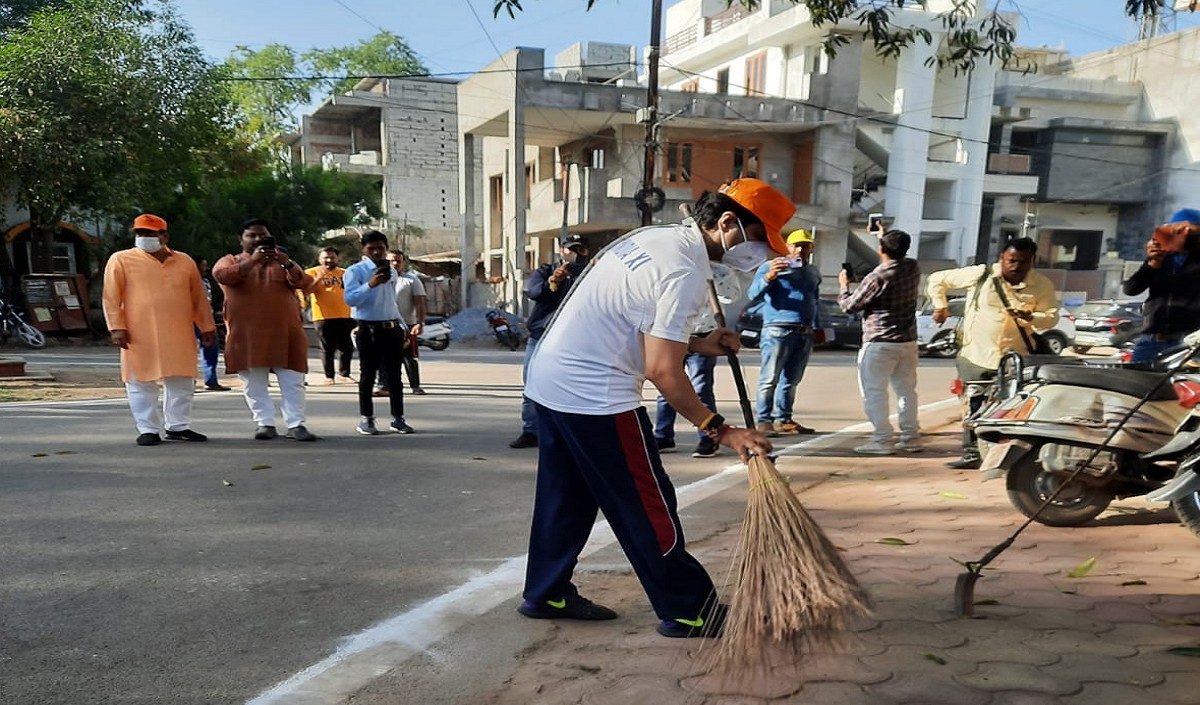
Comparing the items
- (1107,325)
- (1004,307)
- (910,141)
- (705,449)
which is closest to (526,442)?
(705,449)

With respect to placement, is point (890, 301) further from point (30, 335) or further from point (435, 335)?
point (30, 335)

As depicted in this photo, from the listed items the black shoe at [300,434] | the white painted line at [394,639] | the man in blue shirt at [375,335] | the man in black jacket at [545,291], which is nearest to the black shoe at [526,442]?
the man in black jacket at [545,291]

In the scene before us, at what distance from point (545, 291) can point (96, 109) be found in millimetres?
12862

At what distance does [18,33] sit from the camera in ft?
48.4

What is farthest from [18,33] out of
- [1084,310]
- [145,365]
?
[1084,310]

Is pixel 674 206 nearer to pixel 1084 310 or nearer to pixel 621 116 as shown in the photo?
pixel 621 116

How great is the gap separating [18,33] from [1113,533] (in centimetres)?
1840

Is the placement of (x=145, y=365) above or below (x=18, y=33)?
below

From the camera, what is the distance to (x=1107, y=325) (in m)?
16.9

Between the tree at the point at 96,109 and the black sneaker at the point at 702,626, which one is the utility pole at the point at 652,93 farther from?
the black sneaker at the point at 702,626

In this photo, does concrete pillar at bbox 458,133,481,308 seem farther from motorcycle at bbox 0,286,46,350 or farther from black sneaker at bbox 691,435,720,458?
black sneaker at bbox 691,435,720,458

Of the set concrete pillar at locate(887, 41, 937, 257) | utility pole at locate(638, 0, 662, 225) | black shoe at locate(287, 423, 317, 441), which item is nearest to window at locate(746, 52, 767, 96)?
concrete pillar at locate(887, 41, 937, 257)

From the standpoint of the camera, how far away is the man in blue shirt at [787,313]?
661 centimetres

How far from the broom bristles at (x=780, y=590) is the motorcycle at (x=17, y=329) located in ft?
54.3
